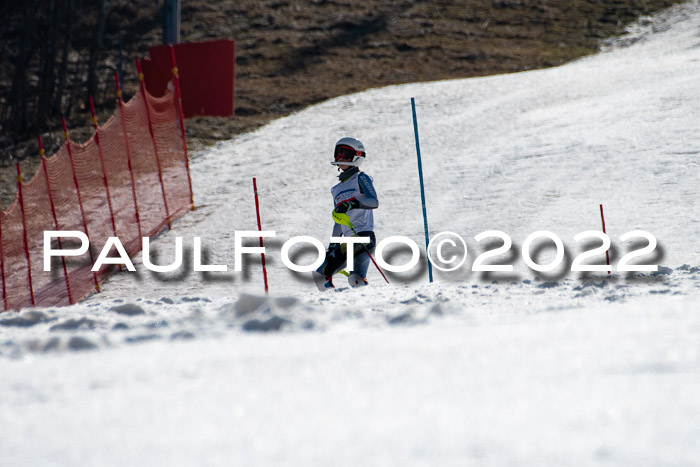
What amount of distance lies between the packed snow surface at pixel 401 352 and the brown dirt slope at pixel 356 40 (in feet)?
27.2

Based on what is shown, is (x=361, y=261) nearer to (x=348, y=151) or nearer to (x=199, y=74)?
(x=348, y=151)

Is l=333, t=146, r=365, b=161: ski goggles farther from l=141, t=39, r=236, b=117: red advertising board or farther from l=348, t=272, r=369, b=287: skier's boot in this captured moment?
l=141, t=39, r=236, b=117: red advertising board

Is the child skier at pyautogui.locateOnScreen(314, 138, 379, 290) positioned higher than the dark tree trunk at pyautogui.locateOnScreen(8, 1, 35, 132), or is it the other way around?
the dark tree trunk at pyautogui.locateOnScreen(8, 1, 35, 132)

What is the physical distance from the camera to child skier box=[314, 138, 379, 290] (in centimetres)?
A: 928

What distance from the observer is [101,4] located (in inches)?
969

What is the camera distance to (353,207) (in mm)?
9250

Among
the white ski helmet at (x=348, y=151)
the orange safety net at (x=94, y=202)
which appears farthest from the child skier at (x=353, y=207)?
the orange safety net at (x=94, y=202)

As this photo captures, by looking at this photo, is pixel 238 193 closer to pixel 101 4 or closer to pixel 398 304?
pixel 398 304

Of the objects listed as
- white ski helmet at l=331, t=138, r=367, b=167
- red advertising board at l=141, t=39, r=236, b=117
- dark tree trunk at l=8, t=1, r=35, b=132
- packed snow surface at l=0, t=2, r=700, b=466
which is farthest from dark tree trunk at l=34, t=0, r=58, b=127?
white ski helmet at l=331, t=138, r=367, b=167

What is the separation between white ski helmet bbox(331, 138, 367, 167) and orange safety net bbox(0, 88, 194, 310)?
3734 mm

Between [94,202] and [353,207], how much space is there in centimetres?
438

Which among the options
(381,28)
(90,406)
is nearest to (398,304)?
(90,406)

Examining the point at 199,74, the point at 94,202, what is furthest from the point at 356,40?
the point at 94,202

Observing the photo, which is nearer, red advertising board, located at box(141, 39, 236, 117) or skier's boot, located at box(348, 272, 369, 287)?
skier's boot, located at box(348, 272, 369, 287)
